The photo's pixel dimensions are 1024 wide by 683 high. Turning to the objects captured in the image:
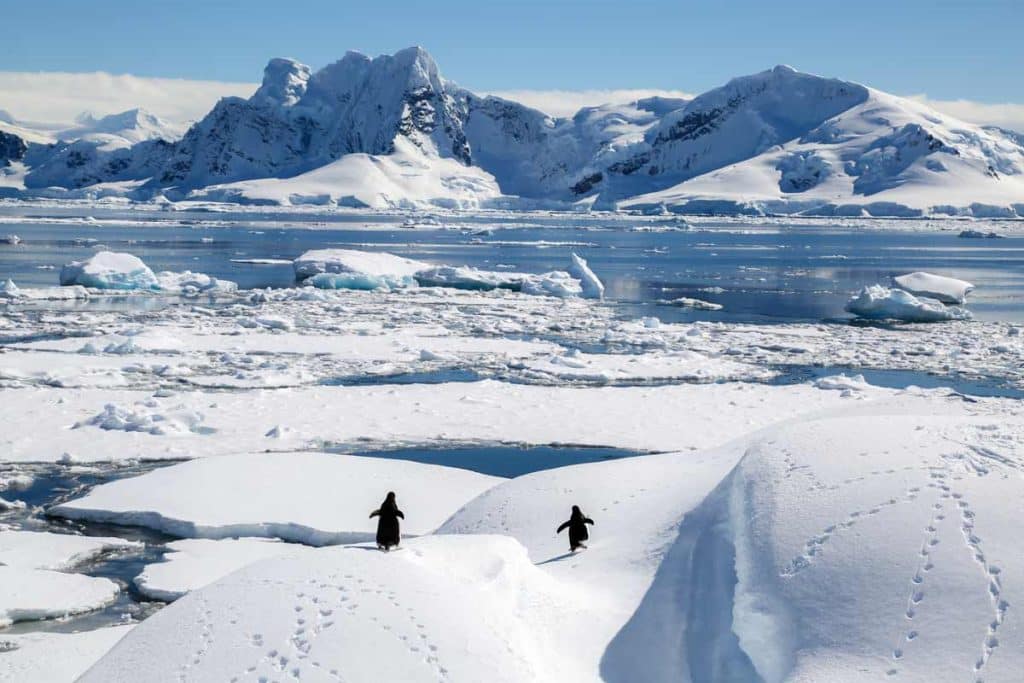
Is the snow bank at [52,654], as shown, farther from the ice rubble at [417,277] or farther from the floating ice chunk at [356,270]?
the floating ice chunk at [356,270]

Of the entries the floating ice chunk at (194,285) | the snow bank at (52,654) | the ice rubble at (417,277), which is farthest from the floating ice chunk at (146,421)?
the ice rubble at (417,277)

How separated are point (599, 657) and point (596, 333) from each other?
20.7 m

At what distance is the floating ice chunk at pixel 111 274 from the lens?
36625 mm

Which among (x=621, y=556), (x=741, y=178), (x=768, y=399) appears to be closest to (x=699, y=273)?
(x=768, y=399)

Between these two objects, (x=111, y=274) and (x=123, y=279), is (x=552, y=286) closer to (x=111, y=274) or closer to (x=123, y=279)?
(x=123, y=279)

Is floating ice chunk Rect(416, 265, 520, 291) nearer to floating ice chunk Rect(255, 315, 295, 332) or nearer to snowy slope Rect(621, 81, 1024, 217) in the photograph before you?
floating ice chunk Rect(255, 315, 295, 332)

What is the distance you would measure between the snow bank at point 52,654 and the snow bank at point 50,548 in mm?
1695

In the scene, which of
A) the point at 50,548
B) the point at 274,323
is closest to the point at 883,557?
the point at 50,548

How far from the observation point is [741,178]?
188750 millimetres

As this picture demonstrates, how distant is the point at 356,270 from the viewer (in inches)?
1594

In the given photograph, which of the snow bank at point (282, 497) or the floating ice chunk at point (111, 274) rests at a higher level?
the floating ice chunk at point (111, 274)

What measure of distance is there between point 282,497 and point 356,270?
29.0m

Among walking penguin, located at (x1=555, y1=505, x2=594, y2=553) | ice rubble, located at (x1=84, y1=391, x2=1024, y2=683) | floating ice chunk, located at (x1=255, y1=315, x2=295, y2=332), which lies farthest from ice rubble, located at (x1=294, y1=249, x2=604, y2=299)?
ice rubble, located at (x1=84, y1=391, x2=1024, y2=683)

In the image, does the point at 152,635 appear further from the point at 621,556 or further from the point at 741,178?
the point at 741,178
